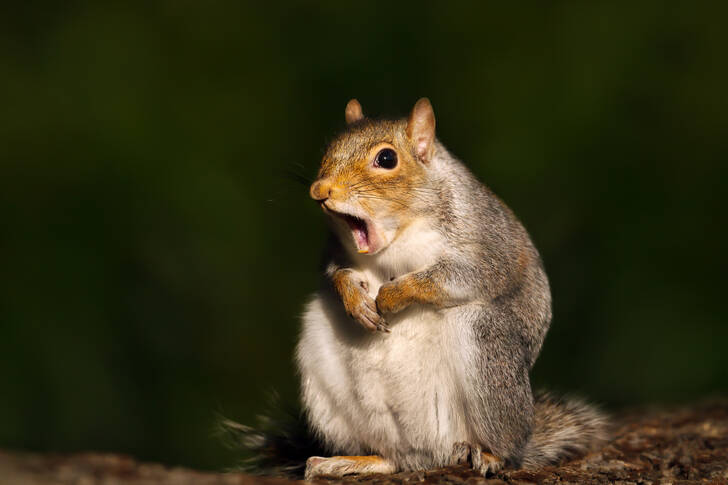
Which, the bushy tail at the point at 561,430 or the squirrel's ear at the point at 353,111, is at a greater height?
the squirrel's ear at the point at 353,111

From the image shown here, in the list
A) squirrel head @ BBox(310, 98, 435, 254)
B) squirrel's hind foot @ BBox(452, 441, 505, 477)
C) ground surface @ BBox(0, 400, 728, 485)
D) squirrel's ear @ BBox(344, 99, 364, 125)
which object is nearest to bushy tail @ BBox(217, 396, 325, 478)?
ground surface @ BBox(0, 400, 728, 485)

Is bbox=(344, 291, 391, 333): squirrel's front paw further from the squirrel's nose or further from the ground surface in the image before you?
the ground surface

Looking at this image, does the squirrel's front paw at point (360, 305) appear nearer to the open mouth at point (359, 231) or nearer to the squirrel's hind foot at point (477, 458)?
the open mouth at point (359, 231)

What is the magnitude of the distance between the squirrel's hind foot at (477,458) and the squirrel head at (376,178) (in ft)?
2.40

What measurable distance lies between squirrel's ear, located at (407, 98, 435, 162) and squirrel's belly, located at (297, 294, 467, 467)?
22.2 inches

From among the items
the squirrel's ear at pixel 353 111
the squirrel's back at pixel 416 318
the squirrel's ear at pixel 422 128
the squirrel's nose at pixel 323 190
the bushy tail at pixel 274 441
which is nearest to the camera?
the squirrel's nose at pixel 323 190

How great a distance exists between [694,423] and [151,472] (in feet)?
8.96

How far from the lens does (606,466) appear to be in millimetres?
3061

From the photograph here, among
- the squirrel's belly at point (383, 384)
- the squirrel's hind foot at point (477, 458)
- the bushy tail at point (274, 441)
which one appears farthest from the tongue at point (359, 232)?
the bushy tail at point (274, 441)

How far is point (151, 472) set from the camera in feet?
7.06

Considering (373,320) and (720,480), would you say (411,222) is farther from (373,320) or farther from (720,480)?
(720,480)

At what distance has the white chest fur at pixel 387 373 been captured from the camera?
9.14ft

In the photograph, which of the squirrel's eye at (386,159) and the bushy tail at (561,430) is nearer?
the squirrel's eye at (386,159)

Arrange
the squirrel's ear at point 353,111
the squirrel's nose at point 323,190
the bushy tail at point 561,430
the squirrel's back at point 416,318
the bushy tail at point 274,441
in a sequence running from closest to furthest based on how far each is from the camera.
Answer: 1. the squirrel's nose at point 323,190
2. the squirrel's back at point 416,318
3. the bushy tail at point 561,430
4. the squirrel's ear at point 353,111
5. the bushy tail at point 274,441
